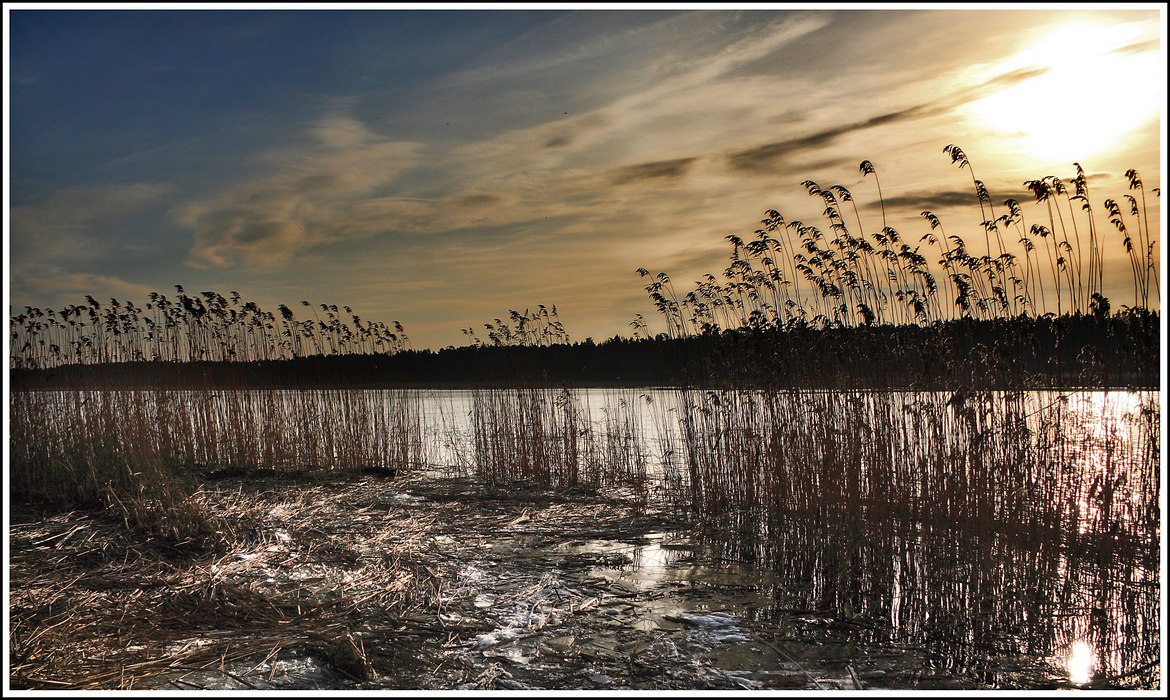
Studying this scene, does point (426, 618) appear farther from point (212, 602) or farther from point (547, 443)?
point (547, 443)

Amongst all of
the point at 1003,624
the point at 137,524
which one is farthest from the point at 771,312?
the point at 137,524

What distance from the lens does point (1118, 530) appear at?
14.5ft

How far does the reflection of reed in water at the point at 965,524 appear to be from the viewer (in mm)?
3547

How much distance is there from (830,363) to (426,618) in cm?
349

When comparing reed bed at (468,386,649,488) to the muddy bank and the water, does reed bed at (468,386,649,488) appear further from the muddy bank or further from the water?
the muddy bank

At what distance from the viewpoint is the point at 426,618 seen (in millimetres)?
3529

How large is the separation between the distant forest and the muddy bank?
5.38ft

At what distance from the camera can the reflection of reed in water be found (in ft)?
11.6

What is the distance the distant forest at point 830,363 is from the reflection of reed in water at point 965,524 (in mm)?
153

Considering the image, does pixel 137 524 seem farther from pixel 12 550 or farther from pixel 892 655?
Result: pixel 892 655

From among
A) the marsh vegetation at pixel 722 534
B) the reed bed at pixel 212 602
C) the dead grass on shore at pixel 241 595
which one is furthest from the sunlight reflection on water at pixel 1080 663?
the reed bed at pixel 212 602

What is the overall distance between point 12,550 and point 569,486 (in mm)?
4816

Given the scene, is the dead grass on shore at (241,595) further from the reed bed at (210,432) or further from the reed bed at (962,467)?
the reed bed at (962,467)

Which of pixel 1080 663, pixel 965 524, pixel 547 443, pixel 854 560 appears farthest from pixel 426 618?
pixel 547 443
